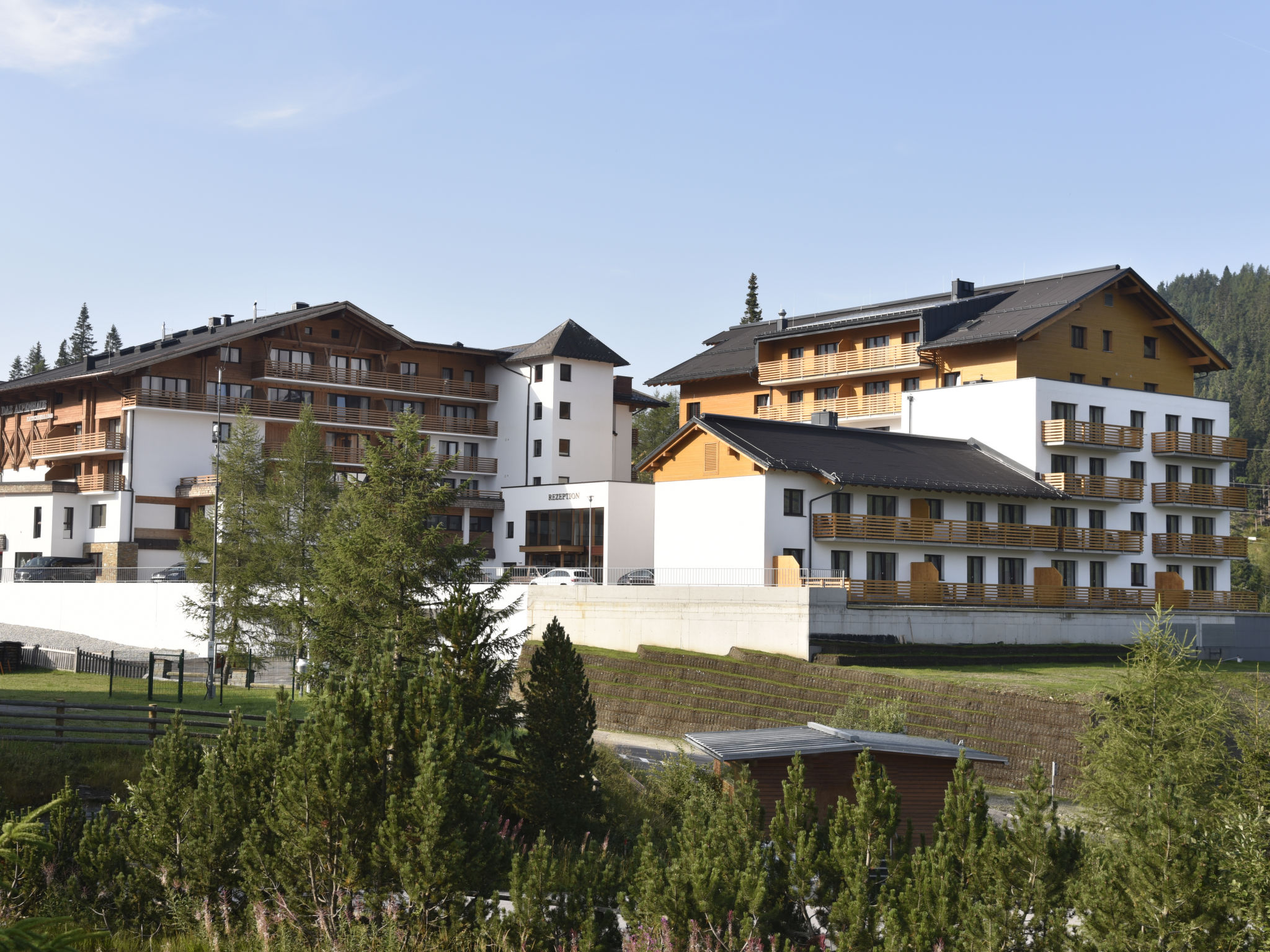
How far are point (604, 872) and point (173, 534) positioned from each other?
57933mm

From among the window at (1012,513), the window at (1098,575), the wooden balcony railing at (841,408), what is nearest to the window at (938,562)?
the window at (1012,513)

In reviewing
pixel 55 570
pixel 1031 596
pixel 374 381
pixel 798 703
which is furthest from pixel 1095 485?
pixel 55 570

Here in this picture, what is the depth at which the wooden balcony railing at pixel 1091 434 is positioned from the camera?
2143 inches

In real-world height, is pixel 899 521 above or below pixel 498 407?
below

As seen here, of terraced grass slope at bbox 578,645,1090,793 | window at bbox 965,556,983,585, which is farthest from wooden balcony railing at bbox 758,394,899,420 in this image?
terraced grass slope at bbox 578,645,1090,793

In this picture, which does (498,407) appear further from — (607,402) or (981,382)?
(981,382)

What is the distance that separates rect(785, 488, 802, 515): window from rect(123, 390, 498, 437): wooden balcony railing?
913 inches

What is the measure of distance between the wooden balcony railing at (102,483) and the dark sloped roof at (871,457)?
96.6ft

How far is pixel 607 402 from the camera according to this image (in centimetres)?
7638

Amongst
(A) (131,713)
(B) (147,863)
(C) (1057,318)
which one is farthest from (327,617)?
(C) (1057,318)

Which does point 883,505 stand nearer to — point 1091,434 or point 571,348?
point 1091,434

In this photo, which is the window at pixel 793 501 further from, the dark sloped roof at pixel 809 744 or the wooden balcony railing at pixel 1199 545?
the dark sloped roof at pixel 809 744

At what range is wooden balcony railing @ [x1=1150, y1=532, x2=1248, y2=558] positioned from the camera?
5828 centimetres

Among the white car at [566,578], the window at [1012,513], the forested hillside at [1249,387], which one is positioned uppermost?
the forested hillside at [1249,387]
